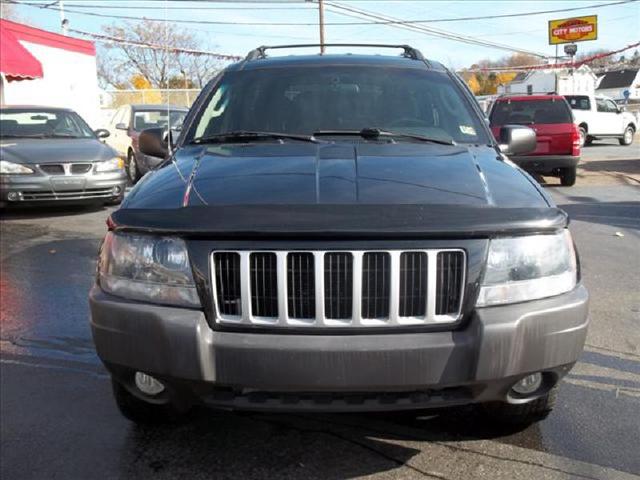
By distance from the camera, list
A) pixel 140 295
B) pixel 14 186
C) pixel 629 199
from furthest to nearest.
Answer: pixel 629 199, pixel 14 186, pixel 140 295

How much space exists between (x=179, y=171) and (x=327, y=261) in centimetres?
100

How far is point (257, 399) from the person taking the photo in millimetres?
2443

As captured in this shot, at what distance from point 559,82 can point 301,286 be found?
146 ft

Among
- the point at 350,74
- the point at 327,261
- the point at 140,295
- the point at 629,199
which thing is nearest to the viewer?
the point at 327,261

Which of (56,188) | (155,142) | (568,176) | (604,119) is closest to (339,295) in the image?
(155,142)

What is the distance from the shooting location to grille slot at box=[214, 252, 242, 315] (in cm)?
240

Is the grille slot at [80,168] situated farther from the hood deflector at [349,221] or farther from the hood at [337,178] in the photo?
the hood deflector at [349,221]

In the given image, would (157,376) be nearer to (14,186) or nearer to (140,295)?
(140,295)

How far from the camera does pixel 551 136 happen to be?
12375 millimetres

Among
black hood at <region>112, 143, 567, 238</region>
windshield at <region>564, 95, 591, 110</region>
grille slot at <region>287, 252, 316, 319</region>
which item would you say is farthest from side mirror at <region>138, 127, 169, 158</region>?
windshield at <region>564, 95, 591, 110</region>

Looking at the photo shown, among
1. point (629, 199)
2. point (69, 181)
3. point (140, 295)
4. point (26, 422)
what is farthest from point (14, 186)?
point (629, 199)

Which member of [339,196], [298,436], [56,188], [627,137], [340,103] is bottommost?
[298,436]

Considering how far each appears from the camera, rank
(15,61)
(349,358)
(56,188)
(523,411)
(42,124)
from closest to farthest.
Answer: (349,358)
(523,411)
(56,188)
(42,124)
(15,61)

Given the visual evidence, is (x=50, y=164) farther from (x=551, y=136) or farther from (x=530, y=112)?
(x=530, y=112)
